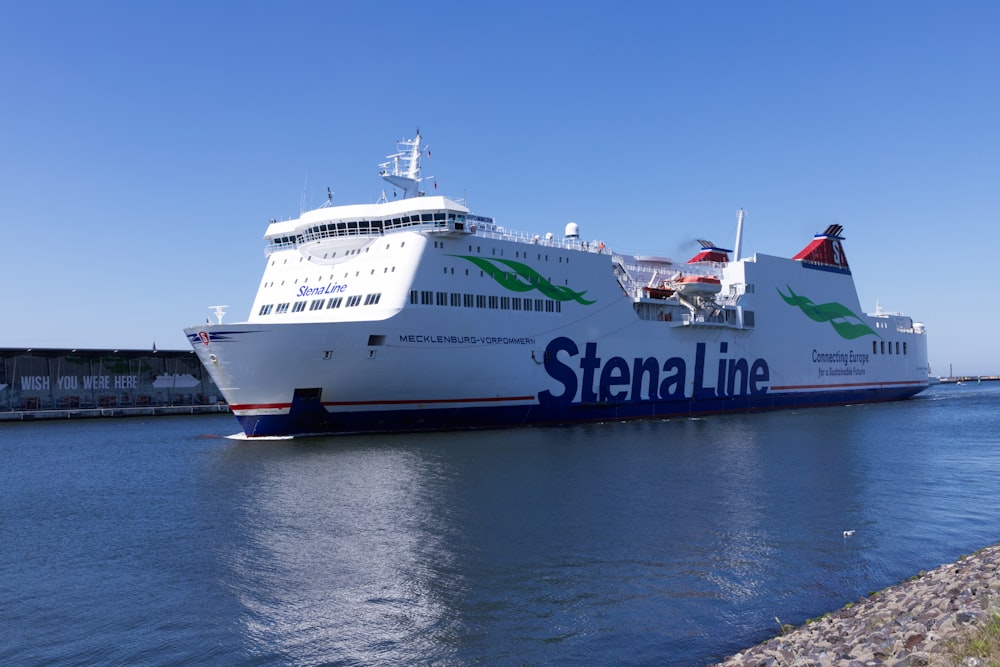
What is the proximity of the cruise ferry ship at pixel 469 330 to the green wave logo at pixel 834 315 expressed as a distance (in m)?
2.80

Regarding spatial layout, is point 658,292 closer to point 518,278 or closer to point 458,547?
point 518,278

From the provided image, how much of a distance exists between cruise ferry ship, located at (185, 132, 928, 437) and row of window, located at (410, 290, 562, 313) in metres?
0.06

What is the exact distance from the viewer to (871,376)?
162 feet

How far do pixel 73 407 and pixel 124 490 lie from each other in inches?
1202

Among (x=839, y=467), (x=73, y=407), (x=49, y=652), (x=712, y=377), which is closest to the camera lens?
(x=49, y=652)

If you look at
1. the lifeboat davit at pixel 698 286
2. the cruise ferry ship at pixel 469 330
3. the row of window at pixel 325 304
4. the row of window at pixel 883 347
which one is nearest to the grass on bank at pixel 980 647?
the cruise ferry ship at pixel 469 330

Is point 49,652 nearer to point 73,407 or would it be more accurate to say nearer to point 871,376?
point 73,407

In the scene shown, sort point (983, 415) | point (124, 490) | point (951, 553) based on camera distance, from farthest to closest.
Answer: point (983, 415) < point (124, 490) < point (951, 553)

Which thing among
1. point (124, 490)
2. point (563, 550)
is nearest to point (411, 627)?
point (563, 550)

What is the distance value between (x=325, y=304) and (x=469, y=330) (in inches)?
206

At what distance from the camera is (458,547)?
11891 millimetres

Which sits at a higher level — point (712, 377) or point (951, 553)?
point (712, 377)

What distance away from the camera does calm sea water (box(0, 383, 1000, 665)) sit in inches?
330

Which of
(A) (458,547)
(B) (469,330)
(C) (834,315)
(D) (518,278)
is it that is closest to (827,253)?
(C) (834,315)
